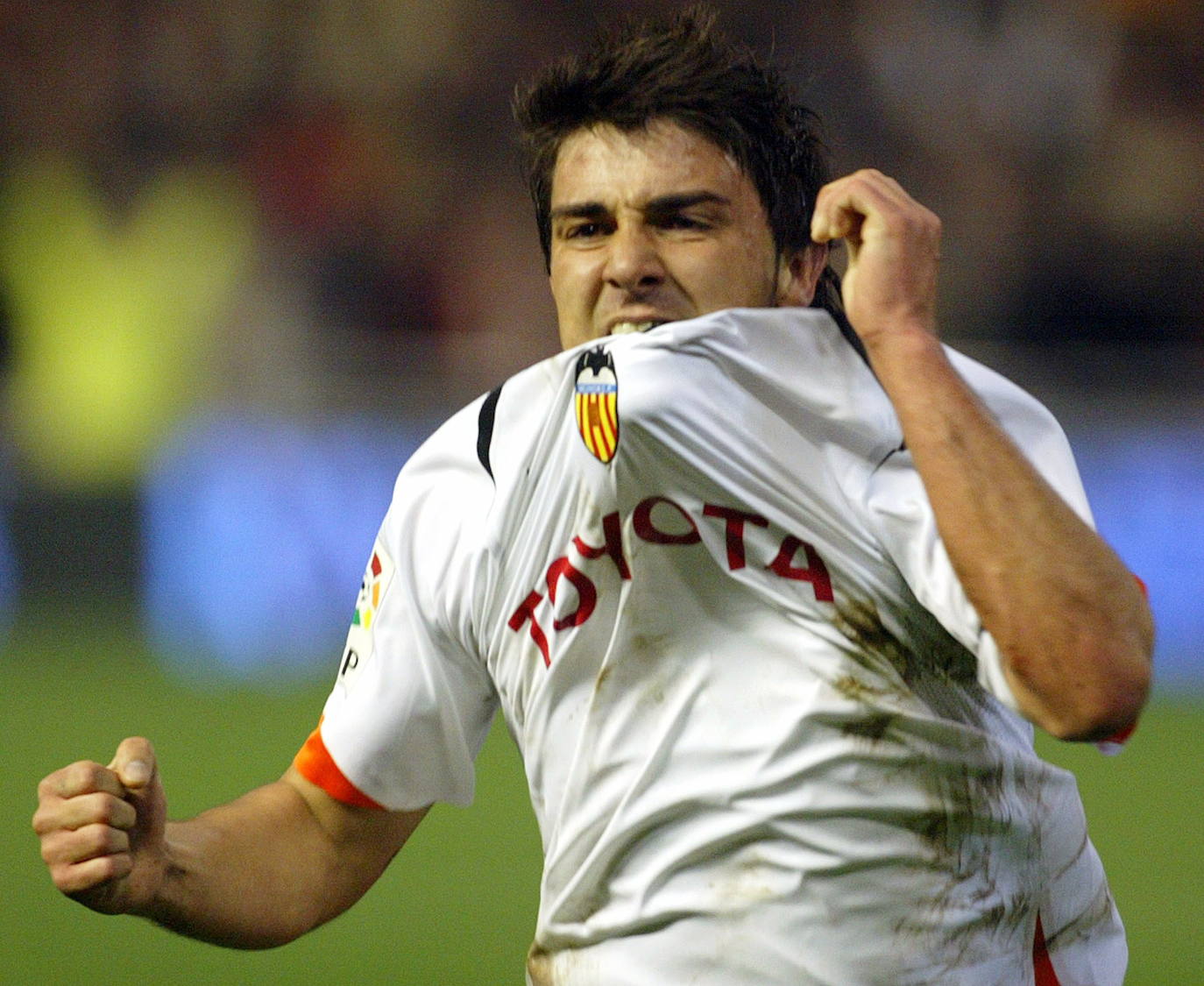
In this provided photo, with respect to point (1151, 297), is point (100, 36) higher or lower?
higher

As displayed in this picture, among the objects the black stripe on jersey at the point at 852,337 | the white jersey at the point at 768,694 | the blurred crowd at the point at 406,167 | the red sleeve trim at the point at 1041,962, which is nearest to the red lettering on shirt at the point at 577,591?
the white jersey at the point at 768,694

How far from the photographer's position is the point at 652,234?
2184 mm

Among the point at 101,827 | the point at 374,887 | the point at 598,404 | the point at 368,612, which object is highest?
the point at 598,404

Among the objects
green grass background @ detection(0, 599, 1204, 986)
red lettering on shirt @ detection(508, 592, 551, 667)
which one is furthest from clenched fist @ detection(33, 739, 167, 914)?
green grass background @ detection(0, 599, 1204, 986)

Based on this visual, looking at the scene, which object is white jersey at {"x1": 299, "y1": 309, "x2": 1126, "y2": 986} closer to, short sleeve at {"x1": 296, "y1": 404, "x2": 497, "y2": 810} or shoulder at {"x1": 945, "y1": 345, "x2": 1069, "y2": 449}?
shoulder at {"x1": 945, "y1": 345, "x2": 1069, "y2": 449}

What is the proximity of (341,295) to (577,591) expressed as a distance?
21.1ft

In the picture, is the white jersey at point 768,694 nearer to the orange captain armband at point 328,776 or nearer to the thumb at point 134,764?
the orange captain armband at point 328,776

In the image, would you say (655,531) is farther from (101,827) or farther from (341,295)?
(341,295)

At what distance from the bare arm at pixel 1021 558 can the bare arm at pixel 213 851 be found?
0.93 metres

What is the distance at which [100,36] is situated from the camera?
8.79 metres

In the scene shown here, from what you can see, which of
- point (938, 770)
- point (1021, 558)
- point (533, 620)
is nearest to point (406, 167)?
point (533, 620)

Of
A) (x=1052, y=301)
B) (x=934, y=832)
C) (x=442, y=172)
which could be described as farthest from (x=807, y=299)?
(x=442, y=172)

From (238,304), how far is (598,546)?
6.36m

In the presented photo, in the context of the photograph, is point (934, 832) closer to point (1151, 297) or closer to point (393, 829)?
point (393, 829)
